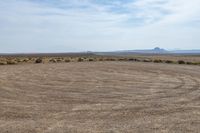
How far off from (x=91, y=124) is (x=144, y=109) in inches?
120

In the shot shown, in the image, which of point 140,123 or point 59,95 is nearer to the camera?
point 140,123

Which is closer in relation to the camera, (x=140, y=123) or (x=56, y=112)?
(x=140, y=123)

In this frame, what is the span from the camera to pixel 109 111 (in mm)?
12180

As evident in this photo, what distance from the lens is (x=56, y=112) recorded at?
39.5 feet

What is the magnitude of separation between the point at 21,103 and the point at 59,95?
8.74 feet

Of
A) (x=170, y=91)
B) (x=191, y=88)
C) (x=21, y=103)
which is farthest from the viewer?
Result: (x=191, y=88)

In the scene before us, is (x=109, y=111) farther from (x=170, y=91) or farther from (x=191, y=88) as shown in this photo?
(x=191, y=88)

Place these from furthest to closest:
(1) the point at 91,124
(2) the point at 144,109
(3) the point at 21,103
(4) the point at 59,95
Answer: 1. (4) the point at 59,95
2. (3) the point at 21,103
3. (2) the point at 144,109
4. (1) the point at 91,124

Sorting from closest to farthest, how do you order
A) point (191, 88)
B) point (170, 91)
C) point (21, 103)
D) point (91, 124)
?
point (91, 124)
point (21, 103)
point (170, 91)
point (191, 88)

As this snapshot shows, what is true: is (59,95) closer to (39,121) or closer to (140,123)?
(39,121)

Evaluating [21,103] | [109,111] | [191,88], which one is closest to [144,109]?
[109,111]

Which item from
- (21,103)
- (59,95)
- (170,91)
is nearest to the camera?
(21,103)

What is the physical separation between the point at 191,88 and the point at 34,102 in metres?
9.13

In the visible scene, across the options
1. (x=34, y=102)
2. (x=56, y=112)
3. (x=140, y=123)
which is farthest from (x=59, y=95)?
(x=140, y=123)
